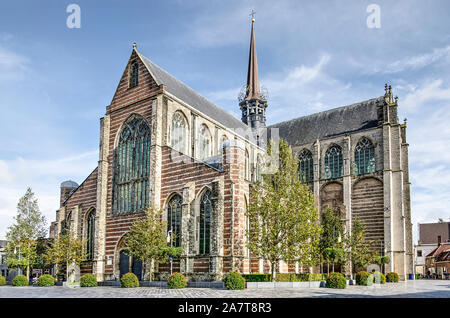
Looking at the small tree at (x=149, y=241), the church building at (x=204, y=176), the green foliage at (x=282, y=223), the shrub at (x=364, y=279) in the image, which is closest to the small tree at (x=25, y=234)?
the church building at (x=204, y=176)

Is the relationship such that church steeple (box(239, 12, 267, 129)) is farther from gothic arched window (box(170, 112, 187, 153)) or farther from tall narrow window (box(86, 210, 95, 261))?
tall narrow window (box(86, 210, 95, 261))

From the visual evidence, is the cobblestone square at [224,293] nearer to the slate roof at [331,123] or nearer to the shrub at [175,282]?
the shrub at [175,282]

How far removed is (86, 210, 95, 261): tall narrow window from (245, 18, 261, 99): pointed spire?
34.3 m

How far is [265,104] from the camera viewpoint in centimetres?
6756

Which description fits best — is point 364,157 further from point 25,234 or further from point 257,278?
point 25,234

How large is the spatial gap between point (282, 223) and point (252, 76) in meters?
43.2

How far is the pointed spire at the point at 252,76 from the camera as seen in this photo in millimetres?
68125

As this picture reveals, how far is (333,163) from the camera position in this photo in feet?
178

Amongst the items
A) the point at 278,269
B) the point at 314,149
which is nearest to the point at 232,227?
the point at 278,269

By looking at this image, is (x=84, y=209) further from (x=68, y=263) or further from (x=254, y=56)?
(x=254, y=56)

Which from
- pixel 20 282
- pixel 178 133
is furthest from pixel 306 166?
pixel 20 282

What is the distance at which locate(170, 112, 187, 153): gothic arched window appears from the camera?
3928 cm

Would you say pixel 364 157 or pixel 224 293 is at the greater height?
pixel 364 157

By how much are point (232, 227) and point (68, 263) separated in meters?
18.0
